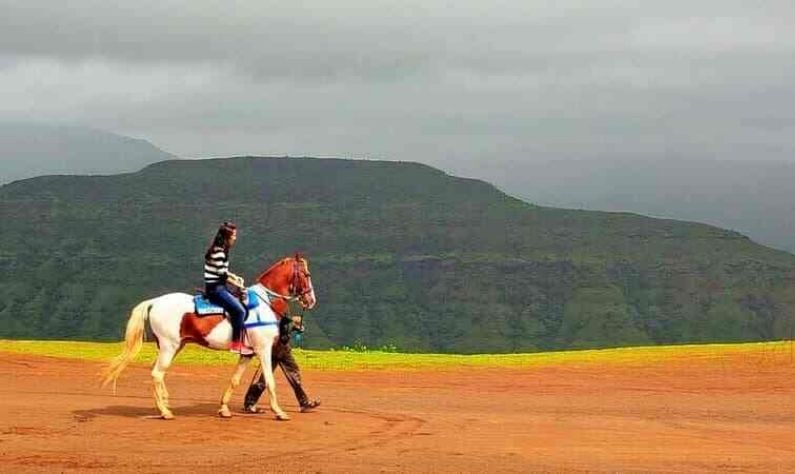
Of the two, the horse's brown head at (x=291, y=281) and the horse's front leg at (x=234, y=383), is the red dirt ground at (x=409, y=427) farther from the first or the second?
the horse's brown head at (x=291, y=281)

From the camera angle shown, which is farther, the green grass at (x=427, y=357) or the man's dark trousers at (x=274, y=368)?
the green grass at (x=427, y=357)

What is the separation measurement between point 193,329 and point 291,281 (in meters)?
2.07

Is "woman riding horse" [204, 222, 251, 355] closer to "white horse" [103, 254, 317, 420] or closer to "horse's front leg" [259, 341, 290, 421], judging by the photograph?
"white horse" [103, 254, 317, 420]

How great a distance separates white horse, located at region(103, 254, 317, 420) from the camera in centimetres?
1864

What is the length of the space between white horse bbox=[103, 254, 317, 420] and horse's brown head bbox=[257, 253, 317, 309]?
0.02 m

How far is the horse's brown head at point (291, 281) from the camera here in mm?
19438

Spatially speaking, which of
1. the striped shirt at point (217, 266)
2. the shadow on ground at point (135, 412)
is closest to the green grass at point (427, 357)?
the shadow on ground at point (135, 412)

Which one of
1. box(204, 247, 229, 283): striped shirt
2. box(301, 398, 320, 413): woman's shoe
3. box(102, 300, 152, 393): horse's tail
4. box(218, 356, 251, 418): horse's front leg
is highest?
box(204, 247, 229, 283): striped shirt

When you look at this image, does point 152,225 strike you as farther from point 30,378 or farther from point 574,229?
point 30,378

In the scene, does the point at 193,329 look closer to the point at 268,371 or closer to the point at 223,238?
the point at 268,371

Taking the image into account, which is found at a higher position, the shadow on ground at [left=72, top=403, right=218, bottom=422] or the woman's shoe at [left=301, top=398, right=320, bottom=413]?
the woman's shoe at [left=301, top=398, right=320, bottom=413]

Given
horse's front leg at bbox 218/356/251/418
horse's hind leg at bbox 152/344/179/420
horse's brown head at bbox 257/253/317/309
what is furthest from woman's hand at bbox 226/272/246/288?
horse's hind leg at bbox 152/344/179/420

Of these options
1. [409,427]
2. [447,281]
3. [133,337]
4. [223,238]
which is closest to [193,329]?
[133,337]

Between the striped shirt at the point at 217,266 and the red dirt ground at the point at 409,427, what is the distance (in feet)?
8.60
